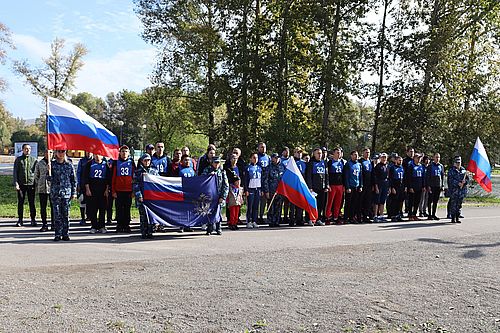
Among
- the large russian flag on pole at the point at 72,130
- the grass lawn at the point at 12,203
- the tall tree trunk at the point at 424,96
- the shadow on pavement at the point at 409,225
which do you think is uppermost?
the tall tree trunk at the point at 424,96

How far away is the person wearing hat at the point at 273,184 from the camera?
1430cm

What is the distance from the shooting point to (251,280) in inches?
301

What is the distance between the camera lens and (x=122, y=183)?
12.3m

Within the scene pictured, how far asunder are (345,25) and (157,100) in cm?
1357

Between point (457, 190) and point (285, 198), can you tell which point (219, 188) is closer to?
point (285, 198)

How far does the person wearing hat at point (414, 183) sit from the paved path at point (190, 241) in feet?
4.18

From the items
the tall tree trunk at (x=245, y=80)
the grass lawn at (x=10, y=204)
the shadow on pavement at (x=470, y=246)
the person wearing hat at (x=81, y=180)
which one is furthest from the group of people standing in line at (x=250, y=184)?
the tall tree trunk at (x=245, y=80)

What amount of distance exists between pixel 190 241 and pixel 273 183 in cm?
401

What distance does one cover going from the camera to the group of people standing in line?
11.6 meters

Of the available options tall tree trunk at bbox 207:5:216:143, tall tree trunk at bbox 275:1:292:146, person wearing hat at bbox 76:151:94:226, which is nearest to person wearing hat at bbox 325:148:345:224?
person wearing hat at bbox 76:151:94:226

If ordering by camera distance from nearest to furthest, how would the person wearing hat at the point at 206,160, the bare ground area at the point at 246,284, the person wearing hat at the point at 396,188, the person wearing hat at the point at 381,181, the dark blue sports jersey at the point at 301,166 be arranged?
the bare ground area at the point at 246,284, the person wearing hat at the point at 206,160, the dark blue sports jersey at the point at 301,166, the person wearing hat at the point at 381,181, the person wearing hat at the point at 396,188

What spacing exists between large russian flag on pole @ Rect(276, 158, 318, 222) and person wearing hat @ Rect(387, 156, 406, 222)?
3547mm

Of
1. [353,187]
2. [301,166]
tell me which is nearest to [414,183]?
[353,187]

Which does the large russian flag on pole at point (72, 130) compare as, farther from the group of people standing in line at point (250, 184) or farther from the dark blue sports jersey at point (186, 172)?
the dark blue sports jersey at point (186, 172)
